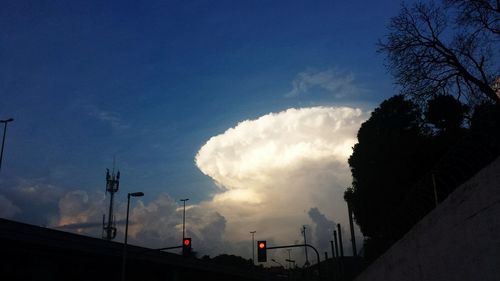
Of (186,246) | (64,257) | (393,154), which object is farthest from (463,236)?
(64,257)

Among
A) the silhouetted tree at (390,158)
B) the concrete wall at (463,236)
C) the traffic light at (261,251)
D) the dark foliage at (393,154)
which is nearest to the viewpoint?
the concrete wall at (463,236)

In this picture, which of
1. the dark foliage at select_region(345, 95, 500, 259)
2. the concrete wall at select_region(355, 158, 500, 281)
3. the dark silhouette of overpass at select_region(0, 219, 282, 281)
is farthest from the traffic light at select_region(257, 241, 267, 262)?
the concrete wall at select_region(355, 158, 500, 281)

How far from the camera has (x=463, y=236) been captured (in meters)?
6.50

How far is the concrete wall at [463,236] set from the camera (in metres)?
5.81

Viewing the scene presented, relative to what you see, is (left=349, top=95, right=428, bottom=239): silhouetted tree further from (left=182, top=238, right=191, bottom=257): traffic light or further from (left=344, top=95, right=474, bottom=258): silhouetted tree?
(left=182, top=238, right=191, bottom=257): traffic light

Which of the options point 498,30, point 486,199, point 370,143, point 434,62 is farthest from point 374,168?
point 486,199

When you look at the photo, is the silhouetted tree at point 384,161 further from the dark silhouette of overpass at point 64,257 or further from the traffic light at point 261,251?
the dark silhouette of overpass at point 64,257

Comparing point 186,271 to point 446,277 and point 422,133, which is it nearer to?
point 422,133

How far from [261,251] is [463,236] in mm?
28445

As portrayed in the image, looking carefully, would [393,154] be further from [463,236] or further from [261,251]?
[463,236]

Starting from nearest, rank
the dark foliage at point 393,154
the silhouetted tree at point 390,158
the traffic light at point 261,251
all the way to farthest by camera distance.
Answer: the dark foliage at point 393,154
the silhouetted tree at point 390,158
the traffic light at point 261,251

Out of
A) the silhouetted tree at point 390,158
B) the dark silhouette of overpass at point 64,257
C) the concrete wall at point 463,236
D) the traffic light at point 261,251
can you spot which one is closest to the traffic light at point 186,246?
the dark silhouette of overpass at point 64,257

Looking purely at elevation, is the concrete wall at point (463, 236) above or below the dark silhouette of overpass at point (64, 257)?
below

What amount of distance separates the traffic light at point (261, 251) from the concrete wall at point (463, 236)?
83.7ft
